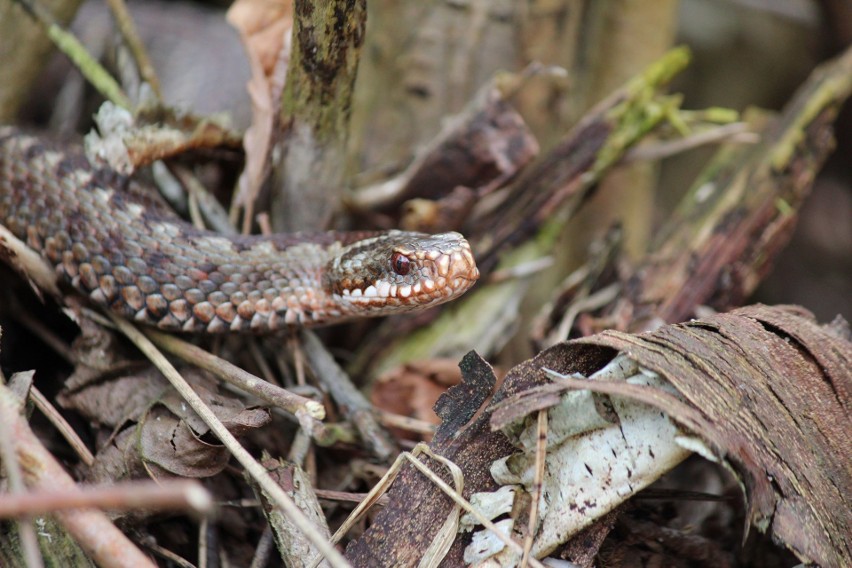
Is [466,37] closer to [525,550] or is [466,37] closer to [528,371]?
[528,371]

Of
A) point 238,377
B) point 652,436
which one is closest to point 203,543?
point 238,377

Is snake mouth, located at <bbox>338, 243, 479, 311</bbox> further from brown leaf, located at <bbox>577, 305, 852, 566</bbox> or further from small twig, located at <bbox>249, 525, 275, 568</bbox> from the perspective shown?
small twig, located at <bbox>249, 525, 275, 568</bbox>

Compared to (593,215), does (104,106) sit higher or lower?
higher

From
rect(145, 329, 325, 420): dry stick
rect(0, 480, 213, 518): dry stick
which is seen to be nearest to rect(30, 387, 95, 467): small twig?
rect(145, 329, 325, 420): dry stick

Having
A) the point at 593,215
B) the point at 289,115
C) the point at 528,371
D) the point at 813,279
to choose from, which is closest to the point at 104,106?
the point at 289,115

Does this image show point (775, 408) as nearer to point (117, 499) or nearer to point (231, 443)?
point (231, 443)

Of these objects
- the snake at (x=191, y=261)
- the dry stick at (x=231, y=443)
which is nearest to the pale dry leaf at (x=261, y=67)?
the snake at (x=191, y=261)
